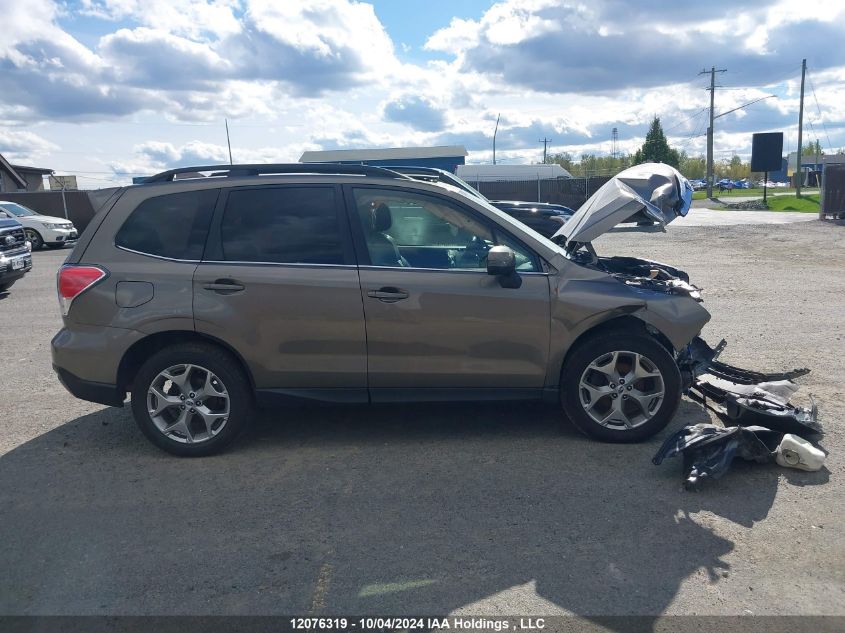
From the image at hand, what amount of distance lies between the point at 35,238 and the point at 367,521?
74.1 ft

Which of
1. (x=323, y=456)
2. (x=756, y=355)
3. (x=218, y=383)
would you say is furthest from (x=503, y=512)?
(x=756, y=355)

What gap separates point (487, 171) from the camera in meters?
46.1

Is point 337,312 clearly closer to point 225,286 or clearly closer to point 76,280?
point 225,286

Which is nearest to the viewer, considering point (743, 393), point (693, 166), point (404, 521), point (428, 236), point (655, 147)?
point (404, 521)

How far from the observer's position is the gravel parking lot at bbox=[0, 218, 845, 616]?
3.16 metres

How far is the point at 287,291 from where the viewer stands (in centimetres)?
461

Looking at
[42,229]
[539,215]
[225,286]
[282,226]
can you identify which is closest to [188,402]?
[225,286]

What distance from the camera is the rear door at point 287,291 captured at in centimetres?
461

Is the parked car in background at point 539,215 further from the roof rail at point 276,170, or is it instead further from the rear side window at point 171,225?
the rear side window at point 171,225

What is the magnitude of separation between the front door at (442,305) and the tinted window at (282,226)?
0.18 metres

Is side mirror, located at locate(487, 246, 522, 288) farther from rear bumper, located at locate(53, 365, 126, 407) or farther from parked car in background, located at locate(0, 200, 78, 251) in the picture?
parked car in background, located at locate(0, 200, 78, 251)

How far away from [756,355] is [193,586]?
563cm

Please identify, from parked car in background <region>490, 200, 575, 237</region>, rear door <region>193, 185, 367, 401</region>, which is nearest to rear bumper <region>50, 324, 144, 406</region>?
rear door <region>193, 185, 367, 401</region>

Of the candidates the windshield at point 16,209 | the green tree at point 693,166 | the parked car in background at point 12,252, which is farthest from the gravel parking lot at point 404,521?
the green tree at point 693,166
